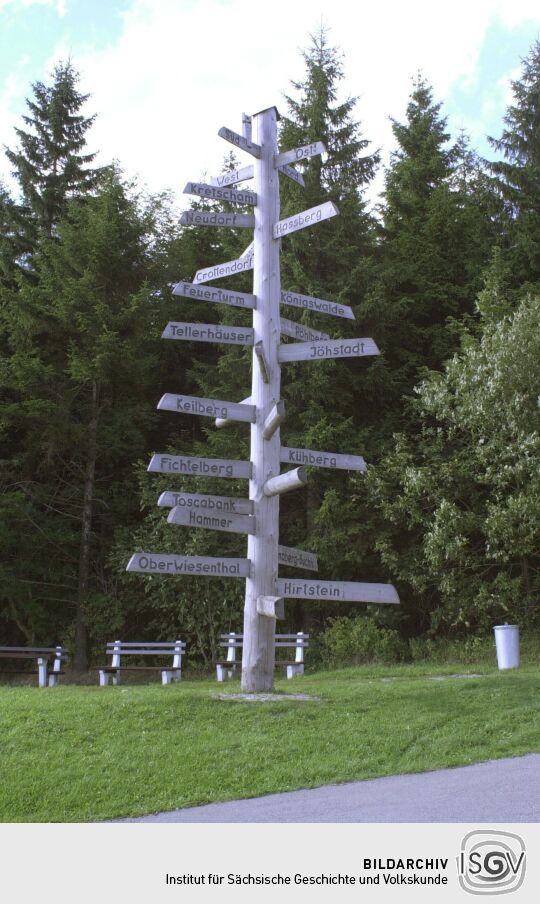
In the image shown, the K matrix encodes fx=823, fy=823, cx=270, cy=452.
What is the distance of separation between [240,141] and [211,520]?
15.4 feet

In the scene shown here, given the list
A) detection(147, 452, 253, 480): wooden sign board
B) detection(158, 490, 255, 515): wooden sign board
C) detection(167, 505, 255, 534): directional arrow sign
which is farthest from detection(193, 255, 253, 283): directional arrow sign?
detection(167, 505, 255, 534): directional arrow sign

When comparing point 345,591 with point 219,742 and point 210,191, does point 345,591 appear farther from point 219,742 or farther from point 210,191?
point 210,191

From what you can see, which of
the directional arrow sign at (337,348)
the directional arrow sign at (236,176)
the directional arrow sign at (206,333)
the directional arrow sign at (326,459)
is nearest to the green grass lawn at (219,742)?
the directional arrow sign at (326,459)

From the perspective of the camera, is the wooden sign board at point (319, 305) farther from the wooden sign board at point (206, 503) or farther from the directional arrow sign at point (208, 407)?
the wooden sign board at point (206, 503)

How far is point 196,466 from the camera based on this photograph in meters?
9.09

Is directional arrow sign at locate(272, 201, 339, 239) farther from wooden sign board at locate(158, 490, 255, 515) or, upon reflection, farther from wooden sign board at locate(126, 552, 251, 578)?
wooden sign board at locate(126, 552, 251, 578)

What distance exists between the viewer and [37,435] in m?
20.1

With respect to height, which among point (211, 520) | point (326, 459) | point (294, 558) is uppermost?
point (326, 459)

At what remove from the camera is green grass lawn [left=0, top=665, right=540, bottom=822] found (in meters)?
5.95

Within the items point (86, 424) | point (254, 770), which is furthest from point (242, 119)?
point (86, 424)

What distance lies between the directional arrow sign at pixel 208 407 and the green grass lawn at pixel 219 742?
10.2 ft

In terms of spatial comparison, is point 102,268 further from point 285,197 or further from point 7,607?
point 7,607

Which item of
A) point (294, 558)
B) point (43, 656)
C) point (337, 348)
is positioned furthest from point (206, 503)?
point (43, 656)

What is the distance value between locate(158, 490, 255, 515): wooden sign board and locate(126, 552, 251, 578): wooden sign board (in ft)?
1.76
